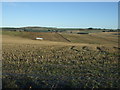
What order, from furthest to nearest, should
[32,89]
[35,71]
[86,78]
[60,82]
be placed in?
1. [35,71]
2. [86,78]
3. [60,82]
4. [32,89]

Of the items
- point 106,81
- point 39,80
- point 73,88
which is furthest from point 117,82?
point 39,80

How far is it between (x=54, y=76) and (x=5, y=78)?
84.2 inches

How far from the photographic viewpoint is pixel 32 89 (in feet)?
21.6

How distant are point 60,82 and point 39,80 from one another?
2.96 feet

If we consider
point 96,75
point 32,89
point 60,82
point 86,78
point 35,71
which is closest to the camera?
point 32,89

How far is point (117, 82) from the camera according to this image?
7.38 metres

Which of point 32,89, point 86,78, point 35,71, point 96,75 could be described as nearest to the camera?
point 32,89

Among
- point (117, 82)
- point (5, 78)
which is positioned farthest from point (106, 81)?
point (5, 78)

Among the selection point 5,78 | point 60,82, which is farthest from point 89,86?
point 5,78

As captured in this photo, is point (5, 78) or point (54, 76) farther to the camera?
point (54, 76)

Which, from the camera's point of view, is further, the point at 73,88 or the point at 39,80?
the point at 39,80

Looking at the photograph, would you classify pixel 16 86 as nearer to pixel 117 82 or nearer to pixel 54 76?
pixel 54 76

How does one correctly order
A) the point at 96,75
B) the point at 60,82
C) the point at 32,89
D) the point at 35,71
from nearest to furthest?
the point at 32,89, the point at 60,82, the point at 96,75, the point at 35,71

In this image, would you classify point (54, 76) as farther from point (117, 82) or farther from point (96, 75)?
point (117, 82)
